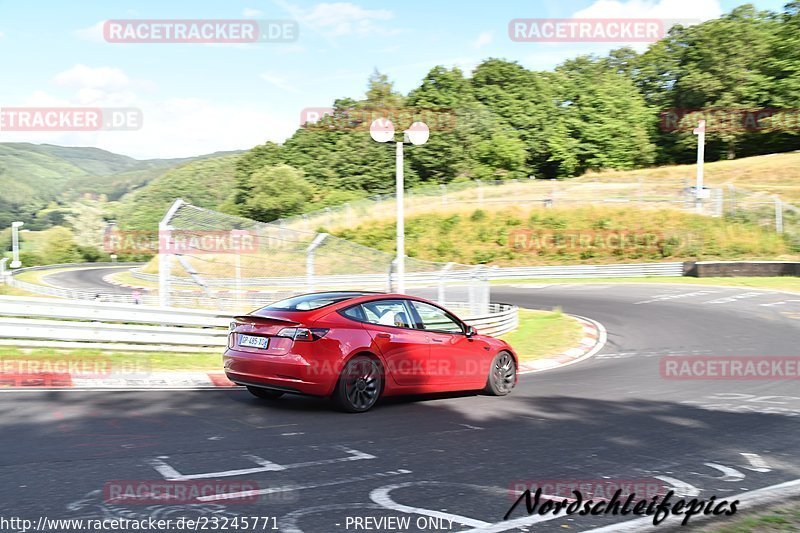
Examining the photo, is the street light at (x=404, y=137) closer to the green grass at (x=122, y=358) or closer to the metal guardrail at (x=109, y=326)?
the metal guardrail at (x=109, y=326)

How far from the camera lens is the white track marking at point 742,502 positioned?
4.53m

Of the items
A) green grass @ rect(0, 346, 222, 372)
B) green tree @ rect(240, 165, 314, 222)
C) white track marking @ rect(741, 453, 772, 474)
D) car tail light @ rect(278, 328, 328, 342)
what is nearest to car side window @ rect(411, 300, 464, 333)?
car tail light @ rect(278, 328, 328, 342)

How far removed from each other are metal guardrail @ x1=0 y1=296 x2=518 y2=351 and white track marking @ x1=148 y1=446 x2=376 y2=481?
7.27 metres

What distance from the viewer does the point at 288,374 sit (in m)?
8.49

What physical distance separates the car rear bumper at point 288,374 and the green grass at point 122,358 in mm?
3722

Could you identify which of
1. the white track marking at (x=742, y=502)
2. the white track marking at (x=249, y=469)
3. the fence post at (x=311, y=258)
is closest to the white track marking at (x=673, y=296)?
the fence post at (x=311, y=258)

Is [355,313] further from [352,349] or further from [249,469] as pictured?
[249,469]

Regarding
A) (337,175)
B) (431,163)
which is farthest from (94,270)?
(431,163)

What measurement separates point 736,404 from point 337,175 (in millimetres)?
74562

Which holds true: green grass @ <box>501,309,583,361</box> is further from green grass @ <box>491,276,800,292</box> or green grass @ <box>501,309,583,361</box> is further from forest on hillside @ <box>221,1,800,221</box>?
forest on hillside @ <box>221,1,800,221</box>

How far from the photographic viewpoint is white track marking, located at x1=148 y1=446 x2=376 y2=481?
561cm

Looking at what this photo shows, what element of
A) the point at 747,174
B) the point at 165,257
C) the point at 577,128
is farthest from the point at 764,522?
the point at 577,128

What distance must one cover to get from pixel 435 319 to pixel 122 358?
563 cm

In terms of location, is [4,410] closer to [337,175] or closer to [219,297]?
[219,297]
